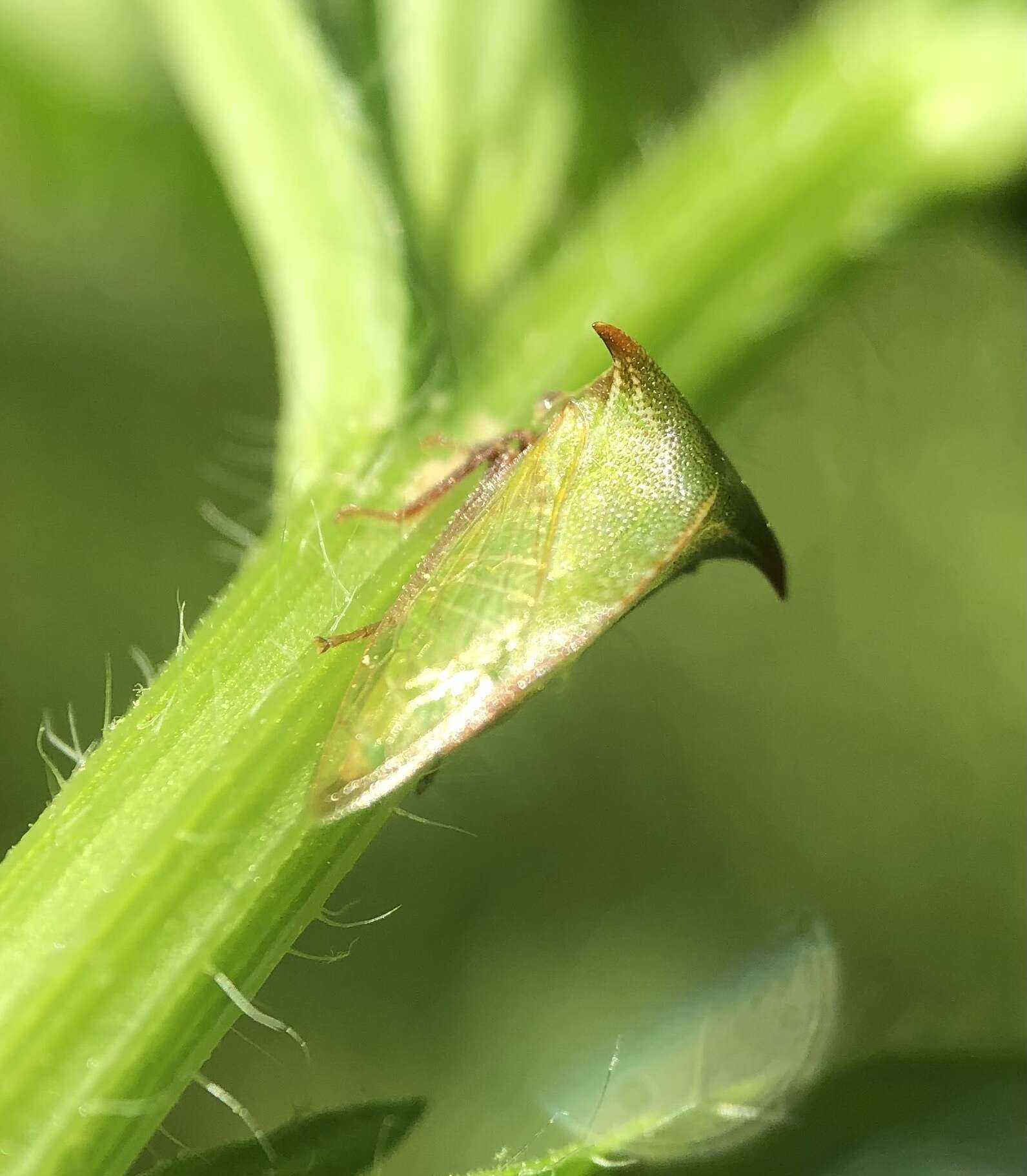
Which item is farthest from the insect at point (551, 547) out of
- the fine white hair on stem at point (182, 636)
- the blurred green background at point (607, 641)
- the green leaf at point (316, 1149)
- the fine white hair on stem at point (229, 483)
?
the fine white hair on stem at point (229, 483)

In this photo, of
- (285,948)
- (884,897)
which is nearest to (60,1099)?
(285,948)

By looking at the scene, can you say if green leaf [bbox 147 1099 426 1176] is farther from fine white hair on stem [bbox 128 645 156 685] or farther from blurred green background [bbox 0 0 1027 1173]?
blurred green background [bbox 0 0 1027 1173]

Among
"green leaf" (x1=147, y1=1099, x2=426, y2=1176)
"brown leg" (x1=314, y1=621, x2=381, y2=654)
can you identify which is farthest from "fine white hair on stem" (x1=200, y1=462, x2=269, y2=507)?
"green leaf" (x1=147, y1=1099, x2=426, y2=1176)

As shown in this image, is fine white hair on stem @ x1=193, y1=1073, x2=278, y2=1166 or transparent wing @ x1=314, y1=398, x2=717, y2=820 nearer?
fine white hair on stem @ x1=193, y1=1073, x2=278, y2=1166

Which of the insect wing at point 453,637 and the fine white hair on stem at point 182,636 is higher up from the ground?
the fine white hair on stem at point 182,636

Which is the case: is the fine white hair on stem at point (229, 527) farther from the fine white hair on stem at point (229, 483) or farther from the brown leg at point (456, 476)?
the fine white hair on stem at point (229, 483)

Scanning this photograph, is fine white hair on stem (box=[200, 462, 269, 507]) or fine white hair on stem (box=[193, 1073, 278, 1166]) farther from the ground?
fine white hair on stem (box=[200, 462, 269, 507])
